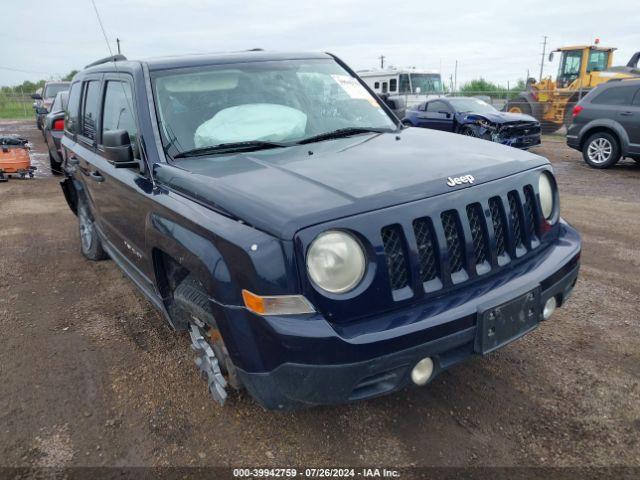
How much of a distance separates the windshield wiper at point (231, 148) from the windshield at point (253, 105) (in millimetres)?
25

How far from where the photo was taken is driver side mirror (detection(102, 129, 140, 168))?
3.00m

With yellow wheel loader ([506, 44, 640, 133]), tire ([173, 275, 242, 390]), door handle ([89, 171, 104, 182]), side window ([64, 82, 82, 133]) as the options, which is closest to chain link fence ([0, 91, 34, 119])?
yellow wheel loader ([506, 44, 640, 133])

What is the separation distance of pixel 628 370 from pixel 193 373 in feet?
8.82

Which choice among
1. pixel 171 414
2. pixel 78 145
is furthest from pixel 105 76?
pixel 171 414

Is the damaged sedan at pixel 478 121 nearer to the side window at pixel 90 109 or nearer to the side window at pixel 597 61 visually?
the side window at pixel 597 61

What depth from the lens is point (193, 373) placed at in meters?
3.28

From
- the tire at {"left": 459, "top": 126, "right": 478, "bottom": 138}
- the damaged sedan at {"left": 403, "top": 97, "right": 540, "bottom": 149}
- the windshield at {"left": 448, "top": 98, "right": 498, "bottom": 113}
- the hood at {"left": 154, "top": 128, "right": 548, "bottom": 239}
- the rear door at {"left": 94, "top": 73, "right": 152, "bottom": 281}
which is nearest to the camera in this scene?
the hood at {"left": 154, "top": 128, "right": 548, "bottom": 239}

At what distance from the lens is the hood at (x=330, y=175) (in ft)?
6.97

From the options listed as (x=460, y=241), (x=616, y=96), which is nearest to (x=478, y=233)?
(x=460, y=241)

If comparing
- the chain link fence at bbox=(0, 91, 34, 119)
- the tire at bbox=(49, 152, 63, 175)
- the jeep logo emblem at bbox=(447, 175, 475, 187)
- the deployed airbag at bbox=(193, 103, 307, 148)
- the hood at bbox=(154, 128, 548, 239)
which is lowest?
the chain link fence at bbox=(0, 91, 34, 119)

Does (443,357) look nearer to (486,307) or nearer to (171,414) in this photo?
(486,307)

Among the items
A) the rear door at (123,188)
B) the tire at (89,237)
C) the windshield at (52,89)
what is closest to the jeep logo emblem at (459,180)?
the rear door at (123,188)

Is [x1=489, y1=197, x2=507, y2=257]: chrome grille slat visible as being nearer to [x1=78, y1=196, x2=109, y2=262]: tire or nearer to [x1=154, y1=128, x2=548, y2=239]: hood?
[x1=154, y1=128, x2=548, y2=239]: hood

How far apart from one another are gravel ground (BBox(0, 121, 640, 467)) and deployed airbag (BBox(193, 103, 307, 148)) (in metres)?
1.50
